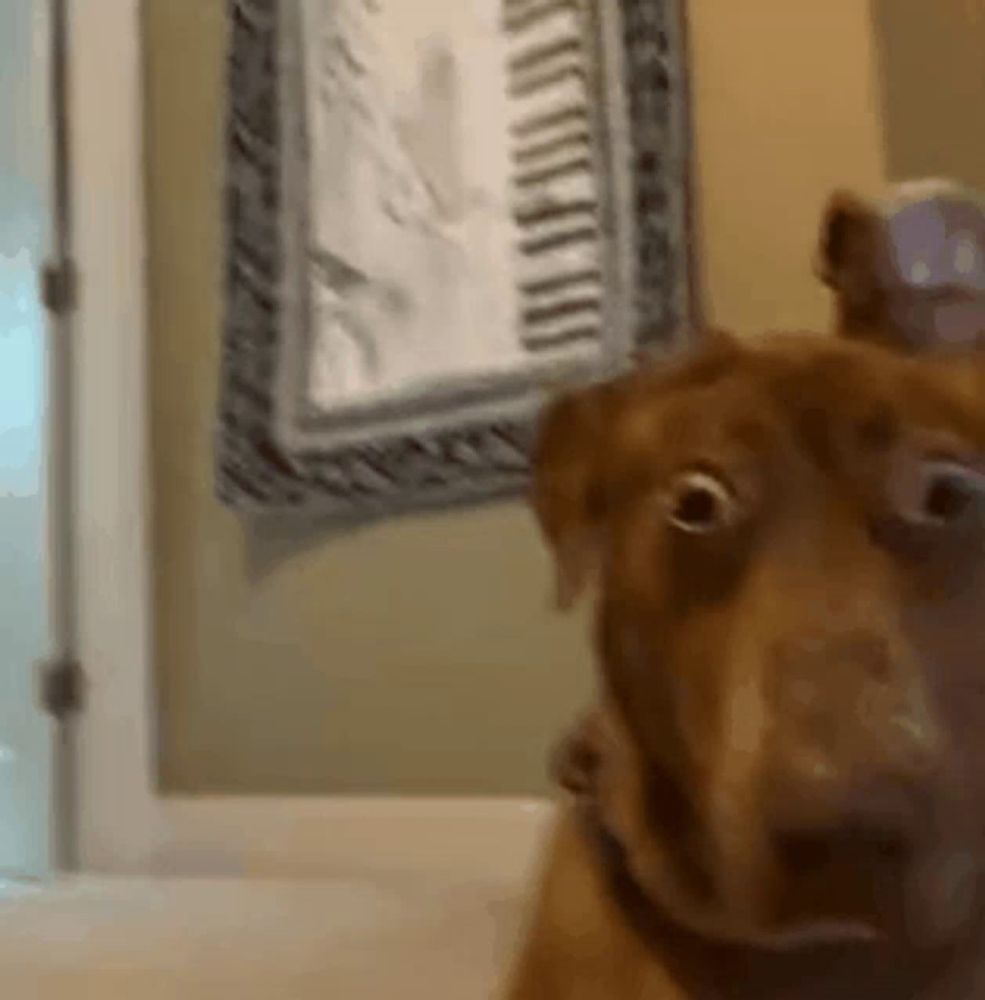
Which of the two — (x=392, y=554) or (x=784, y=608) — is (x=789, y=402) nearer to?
(x=784, y=608)

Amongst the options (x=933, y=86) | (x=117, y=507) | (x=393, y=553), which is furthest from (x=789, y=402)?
(x=117, y=507)

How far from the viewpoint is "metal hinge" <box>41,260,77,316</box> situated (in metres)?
1.72

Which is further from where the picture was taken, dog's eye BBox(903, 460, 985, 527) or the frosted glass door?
the frosted glass door

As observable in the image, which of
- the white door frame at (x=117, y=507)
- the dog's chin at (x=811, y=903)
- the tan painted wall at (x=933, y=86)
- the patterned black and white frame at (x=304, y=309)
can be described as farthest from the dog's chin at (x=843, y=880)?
the white door frame at (x=117, y=507)

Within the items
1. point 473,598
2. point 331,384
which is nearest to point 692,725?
point 473,598

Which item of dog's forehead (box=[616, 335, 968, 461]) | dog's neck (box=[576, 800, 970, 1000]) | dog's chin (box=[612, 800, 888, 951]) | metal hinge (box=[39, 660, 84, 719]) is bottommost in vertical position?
metal hinge (box=[39, 660, 84, 719])

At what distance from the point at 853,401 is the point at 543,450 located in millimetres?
94

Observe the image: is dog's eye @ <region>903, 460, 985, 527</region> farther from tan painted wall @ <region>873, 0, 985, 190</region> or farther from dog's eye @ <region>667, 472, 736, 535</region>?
tan painted wall @ <region>873, 0, 985, 190</region>

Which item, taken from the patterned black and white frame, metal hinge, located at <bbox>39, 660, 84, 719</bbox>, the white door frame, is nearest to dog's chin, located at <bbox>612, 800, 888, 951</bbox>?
the patterned black and white frame

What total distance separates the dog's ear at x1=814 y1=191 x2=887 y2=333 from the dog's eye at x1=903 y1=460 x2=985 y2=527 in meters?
0.11

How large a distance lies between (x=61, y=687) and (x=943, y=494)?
1352 mm

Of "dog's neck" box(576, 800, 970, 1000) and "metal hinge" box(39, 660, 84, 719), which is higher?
A: "dog's neck" box(576, 800, 970, 1000)

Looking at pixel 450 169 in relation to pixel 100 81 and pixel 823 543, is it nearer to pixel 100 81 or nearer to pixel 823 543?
pixel 100 81

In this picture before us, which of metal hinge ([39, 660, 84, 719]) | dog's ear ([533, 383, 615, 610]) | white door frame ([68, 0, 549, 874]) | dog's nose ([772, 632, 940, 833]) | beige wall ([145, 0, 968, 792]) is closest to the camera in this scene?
dog's nose ([772, 632, 940, 833])
